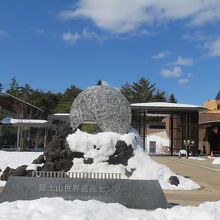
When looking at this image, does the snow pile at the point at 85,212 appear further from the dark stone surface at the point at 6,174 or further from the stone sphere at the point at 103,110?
the stone sphere at the point at 103,110

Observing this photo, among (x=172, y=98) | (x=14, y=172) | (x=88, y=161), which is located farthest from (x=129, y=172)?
(x=172, y=98)

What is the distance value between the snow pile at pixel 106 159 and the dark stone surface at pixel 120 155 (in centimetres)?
14

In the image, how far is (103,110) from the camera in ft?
67.9

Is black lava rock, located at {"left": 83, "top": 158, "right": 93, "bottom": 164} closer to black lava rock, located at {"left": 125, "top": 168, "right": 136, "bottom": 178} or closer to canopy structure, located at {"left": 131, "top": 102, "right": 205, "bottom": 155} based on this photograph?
black lava rock, located at {"left": 125, "top": 168, "right": 136, "bottom": 178}

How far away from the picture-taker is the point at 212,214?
33.1 ft

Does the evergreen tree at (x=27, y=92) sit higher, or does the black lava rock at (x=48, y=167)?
the evergreen tree at (x=27, y=92)

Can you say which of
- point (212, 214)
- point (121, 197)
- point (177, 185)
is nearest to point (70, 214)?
point (121, 197)

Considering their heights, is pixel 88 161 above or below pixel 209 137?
below

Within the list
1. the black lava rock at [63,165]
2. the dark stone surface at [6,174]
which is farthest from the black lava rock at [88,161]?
the dark stone surface at [6,174]

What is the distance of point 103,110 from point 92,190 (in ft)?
32.4

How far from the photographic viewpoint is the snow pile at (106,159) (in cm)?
1872

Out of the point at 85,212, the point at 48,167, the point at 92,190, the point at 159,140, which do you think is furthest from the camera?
the point at 159,140

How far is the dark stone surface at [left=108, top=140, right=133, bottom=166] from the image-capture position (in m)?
19.2

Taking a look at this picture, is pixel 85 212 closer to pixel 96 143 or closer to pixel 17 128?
pixel 96 143
